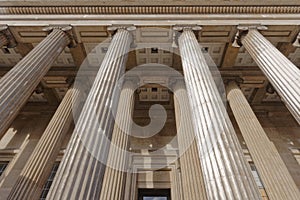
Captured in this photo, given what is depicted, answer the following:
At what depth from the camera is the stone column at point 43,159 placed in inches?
329

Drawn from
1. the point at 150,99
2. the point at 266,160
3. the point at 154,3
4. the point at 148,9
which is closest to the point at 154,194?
the point at 266,160

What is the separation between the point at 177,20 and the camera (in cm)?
1103

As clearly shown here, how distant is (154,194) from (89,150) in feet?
26.6

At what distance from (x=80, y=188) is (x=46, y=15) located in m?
9.41

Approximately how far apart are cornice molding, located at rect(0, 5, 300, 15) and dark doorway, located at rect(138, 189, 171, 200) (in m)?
8.56

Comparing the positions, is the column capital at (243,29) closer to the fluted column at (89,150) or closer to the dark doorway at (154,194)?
the fluted column at (89,150)

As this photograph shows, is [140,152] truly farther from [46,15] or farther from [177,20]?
[46,15]

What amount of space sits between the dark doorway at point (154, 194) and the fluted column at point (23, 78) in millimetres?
7226

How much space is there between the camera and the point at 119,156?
8750 millimetres

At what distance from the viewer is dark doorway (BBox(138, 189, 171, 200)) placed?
12070 millimetres

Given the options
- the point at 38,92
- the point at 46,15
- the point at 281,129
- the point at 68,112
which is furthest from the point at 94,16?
the point at 281,129

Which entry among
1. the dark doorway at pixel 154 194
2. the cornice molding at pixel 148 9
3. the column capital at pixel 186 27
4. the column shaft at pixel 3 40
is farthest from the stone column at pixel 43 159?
the column capital at pixel 186 27

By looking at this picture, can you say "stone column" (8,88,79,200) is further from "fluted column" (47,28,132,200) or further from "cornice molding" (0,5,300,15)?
"fluted column" (47,28,132,200)

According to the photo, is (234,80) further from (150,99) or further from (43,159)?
(43,159)
